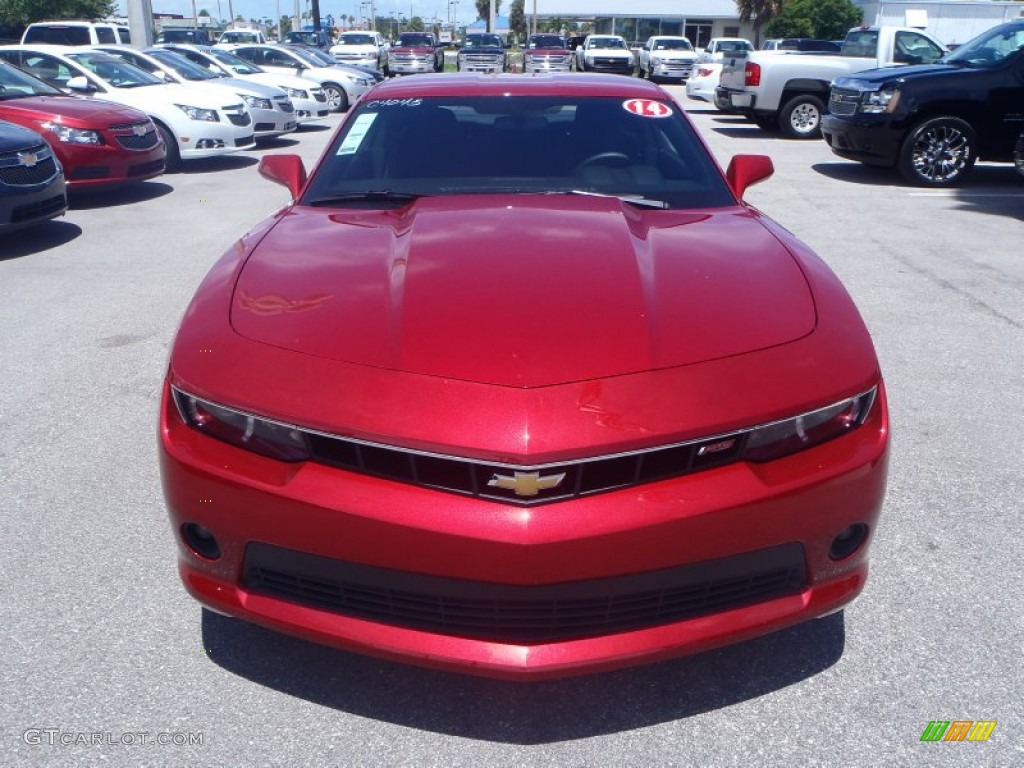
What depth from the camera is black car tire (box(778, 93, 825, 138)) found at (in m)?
16.3

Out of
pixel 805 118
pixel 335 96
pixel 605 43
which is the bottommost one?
pixel 335 96

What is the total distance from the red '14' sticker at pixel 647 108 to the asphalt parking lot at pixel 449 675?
5.99 ft

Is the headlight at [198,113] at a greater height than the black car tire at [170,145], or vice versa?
the headlight at [198,113]

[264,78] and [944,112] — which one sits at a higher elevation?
[944,112]

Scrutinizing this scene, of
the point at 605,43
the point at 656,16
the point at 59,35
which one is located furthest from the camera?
the point at 656,16

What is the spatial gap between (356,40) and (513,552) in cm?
3329

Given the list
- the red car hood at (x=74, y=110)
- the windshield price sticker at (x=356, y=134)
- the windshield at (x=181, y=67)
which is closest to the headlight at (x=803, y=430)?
the windshield price sticker at (x=356, y=134)

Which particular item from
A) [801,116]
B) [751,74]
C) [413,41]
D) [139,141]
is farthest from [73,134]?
[413,41]

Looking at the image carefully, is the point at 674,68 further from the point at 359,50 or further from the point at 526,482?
the point at 526,482

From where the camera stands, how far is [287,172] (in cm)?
396

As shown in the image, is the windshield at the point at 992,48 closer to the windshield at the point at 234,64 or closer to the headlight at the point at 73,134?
the headlight at the point at 73,134

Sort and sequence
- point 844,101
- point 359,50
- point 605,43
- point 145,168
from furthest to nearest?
point 605,43 → point 359,50 → point 844,101 → point 145,168

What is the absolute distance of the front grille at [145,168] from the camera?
1023 centimetres

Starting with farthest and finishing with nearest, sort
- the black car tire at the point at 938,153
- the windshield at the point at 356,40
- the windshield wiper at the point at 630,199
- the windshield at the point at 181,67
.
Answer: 1. the windshield at the point at 356,40
2. the windshield at the point at 181,67
3. the black car tire at the point at 938,153
4. the windshield wiper at the point at 630,199
